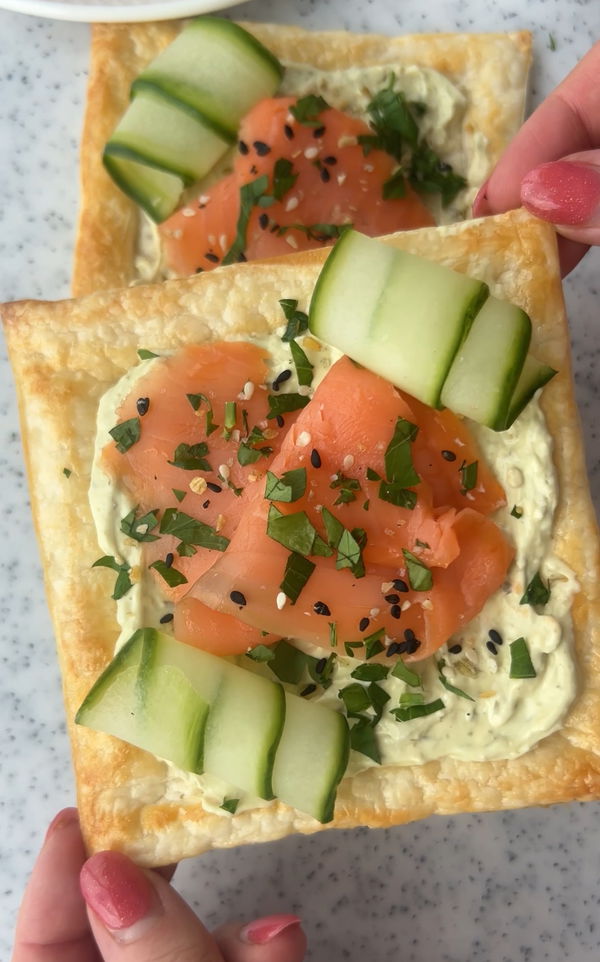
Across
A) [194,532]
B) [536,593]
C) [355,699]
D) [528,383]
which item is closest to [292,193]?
[528,383]

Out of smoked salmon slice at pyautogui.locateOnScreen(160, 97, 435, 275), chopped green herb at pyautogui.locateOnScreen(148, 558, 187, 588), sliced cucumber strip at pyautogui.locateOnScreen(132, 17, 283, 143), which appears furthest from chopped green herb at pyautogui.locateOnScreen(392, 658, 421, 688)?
sliced cucumber strip at pyautogui.locateOnScreen(132, 17, 283, 143)

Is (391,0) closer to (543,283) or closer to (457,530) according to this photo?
(543,283)

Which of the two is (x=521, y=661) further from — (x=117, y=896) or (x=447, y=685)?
(x=117, y=896)

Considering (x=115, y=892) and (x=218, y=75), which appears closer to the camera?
(x=115, y=892)

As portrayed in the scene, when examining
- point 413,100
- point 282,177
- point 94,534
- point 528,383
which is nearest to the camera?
point 528,383

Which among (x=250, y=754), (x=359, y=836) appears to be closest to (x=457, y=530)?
(x=250, y=754)

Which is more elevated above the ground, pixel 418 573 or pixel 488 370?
pixel 488 370
